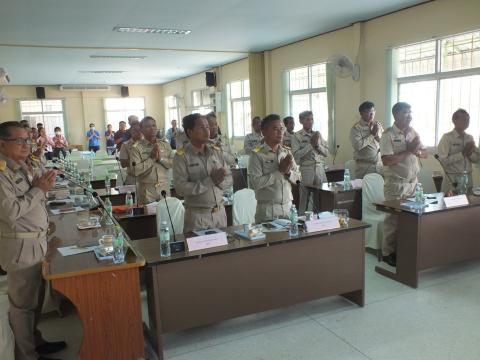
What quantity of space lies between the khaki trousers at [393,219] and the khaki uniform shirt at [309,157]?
1.53 meters

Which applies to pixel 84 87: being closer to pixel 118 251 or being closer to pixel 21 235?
pixel 21 235

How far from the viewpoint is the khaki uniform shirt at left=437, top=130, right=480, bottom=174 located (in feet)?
14.9

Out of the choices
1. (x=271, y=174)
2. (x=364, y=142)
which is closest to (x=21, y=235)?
(x=271, y=174)

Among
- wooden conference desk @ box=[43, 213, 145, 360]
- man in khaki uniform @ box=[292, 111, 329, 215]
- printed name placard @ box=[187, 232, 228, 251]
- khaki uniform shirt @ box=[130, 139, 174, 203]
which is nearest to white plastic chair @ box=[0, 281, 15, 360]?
wooden conference desk @ box=[43, 213, 145, 360]

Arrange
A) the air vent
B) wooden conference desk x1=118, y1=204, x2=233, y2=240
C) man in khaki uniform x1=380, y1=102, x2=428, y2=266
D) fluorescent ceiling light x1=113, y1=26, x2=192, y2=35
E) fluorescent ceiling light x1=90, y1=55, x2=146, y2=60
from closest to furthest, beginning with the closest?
wooden conference desk x1=118, y1=204, x2=233, y2=240
man in khaki uniform x1=380, y1=102, x2=428, y2=266
fluorescent ceiling light x1=113, y1=26, x2=192, y2=35
fluorescent ceiling light x1=90, y1=55, x2=146, y2=60
the air vent

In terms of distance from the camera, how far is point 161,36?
7.64 meters

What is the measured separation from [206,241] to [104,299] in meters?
0.70

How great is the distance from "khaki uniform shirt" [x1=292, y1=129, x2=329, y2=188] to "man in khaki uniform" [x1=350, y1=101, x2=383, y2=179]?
0.47 m

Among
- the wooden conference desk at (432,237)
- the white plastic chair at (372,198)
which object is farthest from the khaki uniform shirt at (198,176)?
the white plastic chair at (372,198)

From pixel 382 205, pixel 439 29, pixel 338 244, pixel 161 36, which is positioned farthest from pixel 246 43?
pixel 338 244

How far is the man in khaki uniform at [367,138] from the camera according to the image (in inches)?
206

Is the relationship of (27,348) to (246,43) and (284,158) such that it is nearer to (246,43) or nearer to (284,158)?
(284,158)

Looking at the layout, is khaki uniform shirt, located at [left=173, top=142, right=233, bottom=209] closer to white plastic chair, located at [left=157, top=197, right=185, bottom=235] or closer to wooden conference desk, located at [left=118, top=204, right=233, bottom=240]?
white plastic chair, located at [left=157, top=197, right=185, bottom=235]

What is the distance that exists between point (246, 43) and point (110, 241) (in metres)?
6.98
